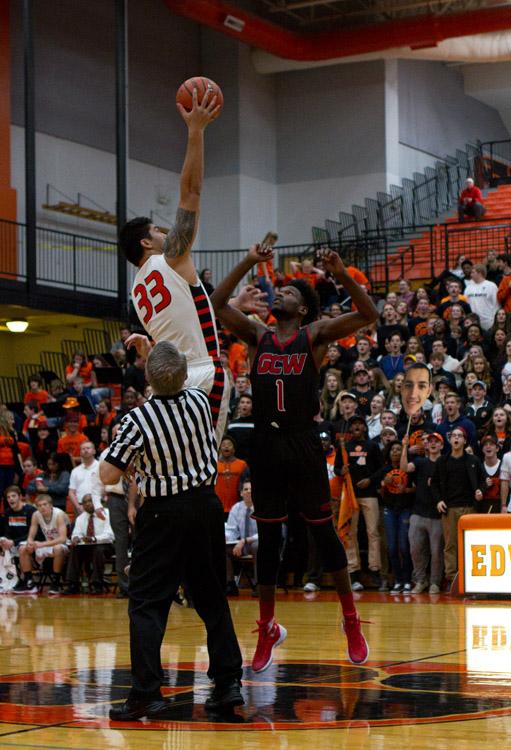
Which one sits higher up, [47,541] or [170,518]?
[170,518]

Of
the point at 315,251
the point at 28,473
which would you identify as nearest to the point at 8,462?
the point at 28,473

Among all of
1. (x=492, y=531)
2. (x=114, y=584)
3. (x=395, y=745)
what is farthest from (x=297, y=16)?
(x=395, y=745)

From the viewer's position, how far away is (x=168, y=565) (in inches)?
205

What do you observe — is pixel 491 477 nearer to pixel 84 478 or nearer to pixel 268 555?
pixel 84 478

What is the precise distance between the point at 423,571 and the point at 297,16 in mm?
18566

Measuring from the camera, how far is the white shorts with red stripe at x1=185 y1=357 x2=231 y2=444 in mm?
5703

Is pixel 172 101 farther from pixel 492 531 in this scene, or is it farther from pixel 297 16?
pixel 492 531

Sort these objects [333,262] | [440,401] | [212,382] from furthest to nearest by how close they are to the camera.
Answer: [440,401]
[333,262]
[212,382]

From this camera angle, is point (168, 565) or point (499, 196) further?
point (499, 196)

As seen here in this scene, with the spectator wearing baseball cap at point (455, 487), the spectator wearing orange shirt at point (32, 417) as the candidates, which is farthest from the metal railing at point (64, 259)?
the spectator wearing baseball cap at point (455, 487)

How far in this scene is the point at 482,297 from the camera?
1720 cm

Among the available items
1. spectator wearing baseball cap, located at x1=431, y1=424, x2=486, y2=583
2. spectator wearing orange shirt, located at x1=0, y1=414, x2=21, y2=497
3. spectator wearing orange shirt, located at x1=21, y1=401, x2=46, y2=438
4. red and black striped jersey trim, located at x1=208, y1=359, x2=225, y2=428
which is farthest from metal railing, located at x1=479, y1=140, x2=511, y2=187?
red and black striped jersey trim, located at x1=208, y1=359, x2=225, y2=428

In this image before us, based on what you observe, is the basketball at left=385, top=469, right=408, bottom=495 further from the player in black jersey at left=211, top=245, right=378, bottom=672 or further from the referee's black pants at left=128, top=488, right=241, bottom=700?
the referee's black pants at left=128, top=488, right=241, bottom=700

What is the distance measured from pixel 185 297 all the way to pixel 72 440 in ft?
38.2
